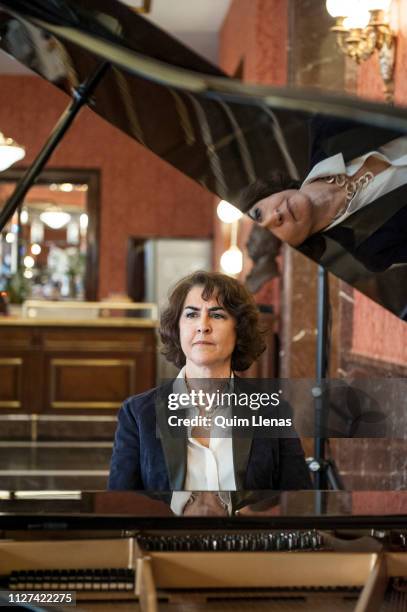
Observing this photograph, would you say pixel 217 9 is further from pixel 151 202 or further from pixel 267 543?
pixel 267 543

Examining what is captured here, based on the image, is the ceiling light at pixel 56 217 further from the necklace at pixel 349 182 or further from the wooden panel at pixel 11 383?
the necklace at pixel 349 182

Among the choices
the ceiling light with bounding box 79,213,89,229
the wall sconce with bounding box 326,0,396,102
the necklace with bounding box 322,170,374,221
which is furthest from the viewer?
the ceiling light with bounding box 79,213,89,229

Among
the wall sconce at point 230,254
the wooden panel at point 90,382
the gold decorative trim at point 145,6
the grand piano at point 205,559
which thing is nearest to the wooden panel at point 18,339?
the wooden panel at point 90,382

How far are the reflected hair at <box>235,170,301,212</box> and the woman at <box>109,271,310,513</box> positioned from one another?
15 centimetres

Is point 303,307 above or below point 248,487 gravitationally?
above

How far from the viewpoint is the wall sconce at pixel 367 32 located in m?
4.25

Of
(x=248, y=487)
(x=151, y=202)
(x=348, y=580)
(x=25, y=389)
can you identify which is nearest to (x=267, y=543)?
(x=348, y=580)

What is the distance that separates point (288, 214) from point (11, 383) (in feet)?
22.6

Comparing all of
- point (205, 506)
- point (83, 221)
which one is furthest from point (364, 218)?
point (83, 221)

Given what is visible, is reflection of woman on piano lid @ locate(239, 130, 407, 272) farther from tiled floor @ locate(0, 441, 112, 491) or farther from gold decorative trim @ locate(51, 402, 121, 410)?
gold decorative trim @ locate(51, 402, 121, 410)

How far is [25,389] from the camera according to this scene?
8.57m

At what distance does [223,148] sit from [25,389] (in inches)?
270

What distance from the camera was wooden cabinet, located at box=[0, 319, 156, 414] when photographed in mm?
8539

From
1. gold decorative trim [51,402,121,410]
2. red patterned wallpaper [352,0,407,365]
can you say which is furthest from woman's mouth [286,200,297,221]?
gold decorative trim [51,402,121,410]
